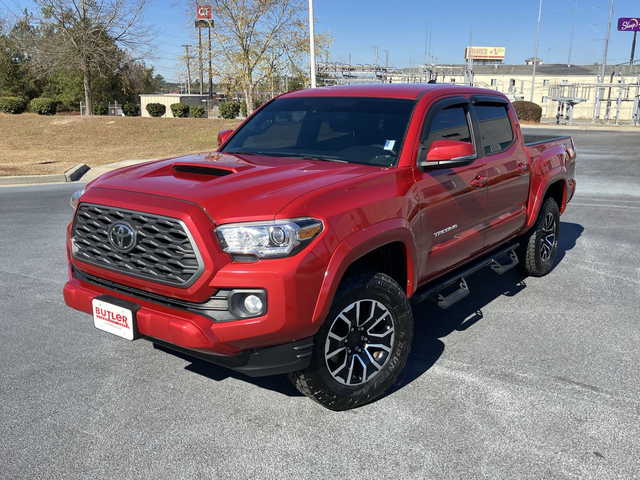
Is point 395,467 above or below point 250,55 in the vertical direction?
below

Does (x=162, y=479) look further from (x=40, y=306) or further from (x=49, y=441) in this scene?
(x=40, y=306)

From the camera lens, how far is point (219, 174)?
11.4ft

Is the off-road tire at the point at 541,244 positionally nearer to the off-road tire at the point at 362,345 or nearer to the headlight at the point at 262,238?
the off-road tire at the point at 362,345

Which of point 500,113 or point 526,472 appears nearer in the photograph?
point 526,472

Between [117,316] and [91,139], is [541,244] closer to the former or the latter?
[117,316]

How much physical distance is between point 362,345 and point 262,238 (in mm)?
1031

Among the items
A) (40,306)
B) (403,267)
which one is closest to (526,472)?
(403,267)

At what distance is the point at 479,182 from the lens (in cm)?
445

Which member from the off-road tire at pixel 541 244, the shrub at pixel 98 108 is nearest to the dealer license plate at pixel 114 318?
the off-road tire at pixel 541 244

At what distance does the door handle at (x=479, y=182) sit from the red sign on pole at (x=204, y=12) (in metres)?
27.7

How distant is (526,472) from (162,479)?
181 centimetres

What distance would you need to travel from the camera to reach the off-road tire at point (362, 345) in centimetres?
317

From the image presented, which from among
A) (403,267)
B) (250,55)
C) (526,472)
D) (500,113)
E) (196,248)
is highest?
(250,55)

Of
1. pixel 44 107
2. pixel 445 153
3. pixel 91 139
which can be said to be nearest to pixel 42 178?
pixel 445 153
